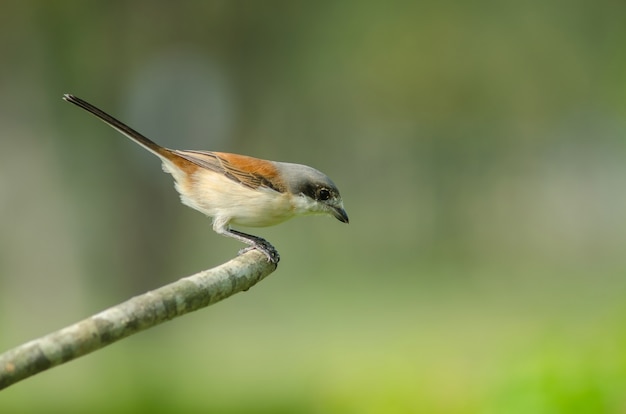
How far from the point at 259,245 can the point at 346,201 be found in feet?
49.3

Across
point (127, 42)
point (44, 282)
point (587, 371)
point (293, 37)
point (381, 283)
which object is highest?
point (293, 37)

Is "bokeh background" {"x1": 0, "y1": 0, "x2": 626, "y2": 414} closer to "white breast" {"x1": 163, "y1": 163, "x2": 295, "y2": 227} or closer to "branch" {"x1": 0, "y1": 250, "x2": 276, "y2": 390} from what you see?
"white breast" {"x1": 163, "y1": 163, "x2": 295, "y2": 227}

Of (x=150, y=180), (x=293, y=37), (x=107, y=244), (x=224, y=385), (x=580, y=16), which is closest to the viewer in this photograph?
(x=224, y=385)

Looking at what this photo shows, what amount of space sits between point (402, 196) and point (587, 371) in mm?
15753

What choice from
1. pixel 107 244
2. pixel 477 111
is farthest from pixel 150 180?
pixel 477 111

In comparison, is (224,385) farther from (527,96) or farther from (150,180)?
(527,96)

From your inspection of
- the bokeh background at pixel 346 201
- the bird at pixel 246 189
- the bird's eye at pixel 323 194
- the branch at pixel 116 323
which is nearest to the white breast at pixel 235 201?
the bird at pixel 246 189

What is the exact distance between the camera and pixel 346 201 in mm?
18641

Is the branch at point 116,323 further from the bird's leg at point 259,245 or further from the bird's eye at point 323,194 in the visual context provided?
the bird's eye at point 323,194

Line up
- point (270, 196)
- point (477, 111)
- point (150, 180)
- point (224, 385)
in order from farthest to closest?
point (477, 111) → point (150, 180) → point (224, 385) → point (270, 196)

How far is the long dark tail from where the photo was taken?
306 centimetres

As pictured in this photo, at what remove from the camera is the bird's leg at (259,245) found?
337 centimetres

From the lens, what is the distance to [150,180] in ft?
34.7

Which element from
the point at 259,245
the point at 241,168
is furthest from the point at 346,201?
the point at 259,245
